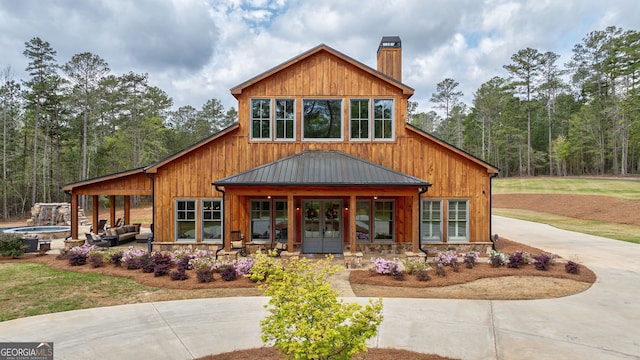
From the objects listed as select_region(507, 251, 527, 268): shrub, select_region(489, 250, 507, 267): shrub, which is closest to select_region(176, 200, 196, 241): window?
select_region(489, 250, 507, 267): shrub

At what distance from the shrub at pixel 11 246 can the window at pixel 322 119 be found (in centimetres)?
1174

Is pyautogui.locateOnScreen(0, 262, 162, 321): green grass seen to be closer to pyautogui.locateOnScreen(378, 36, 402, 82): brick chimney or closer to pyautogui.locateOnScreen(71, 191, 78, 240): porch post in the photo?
pyautogui.locateOnScreen(71, 191, 78, 240): porch post

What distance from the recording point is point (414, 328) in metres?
6.19

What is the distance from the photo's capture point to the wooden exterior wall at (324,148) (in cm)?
1366

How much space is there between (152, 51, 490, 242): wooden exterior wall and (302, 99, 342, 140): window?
237mm

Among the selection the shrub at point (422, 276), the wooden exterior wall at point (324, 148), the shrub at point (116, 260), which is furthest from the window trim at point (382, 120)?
the shrub at point (116, 260)

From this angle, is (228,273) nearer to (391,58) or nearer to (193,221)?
(193,221)

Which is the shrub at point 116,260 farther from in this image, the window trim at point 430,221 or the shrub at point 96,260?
the window trim at point 430,221

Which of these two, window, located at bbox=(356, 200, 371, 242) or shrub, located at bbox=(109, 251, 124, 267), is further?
window, located at bbox=(356, 200, 371, 242)

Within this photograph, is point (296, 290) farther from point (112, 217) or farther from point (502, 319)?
point (112, 217)

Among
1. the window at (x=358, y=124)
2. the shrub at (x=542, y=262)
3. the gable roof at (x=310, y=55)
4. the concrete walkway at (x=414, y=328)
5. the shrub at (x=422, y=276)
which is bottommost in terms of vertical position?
the concrete walkway at (x=414, y=328)

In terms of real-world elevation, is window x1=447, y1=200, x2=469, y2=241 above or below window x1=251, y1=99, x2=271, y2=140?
below

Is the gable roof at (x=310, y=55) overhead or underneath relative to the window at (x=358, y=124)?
overhead

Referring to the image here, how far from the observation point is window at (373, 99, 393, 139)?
1395 centimetres
